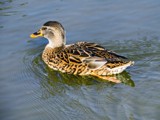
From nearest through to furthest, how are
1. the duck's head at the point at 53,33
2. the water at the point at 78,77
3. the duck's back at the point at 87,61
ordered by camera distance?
the water at the point at 78,77 < the duck's back at the point at 87,61 < the duck's head at the point at 53,33

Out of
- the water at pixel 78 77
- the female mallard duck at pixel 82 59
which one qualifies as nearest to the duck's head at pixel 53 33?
the female mallard duck at pixel 82 59

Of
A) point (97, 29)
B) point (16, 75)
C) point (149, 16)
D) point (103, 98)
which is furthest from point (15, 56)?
point (149, 16)

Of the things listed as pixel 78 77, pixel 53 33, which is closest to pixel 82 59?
pixel 78 77

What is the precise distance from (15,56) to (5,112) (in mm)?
2478

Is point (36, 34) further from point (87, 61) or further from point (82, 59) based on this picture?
point (87, 61)

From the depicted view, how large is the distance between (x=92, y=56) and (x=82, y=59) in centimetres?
24

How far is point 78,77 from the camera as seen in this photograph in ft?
30.6

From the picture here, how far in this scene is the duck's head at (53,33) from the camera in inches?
392

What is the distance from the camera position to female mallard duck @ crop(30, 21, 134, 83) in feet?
29.9

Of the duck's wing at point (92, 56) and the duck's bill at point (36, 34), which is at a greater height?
the duck's bill at point (36, 34)

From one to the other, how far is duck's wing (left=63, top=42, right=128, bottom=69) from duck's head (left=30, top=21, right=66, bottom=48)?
0.53 meters

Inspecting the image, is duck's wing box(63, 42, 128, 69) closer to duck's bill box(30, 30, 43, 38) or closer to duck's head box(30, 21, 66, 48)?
duck's head box(30, 21, 66, 48)

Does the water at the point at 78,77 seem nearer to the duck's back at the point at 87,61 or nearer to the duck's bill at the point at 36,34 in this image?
the duck's back at the point at 87,61

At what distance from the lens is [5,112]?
25.3 ft
